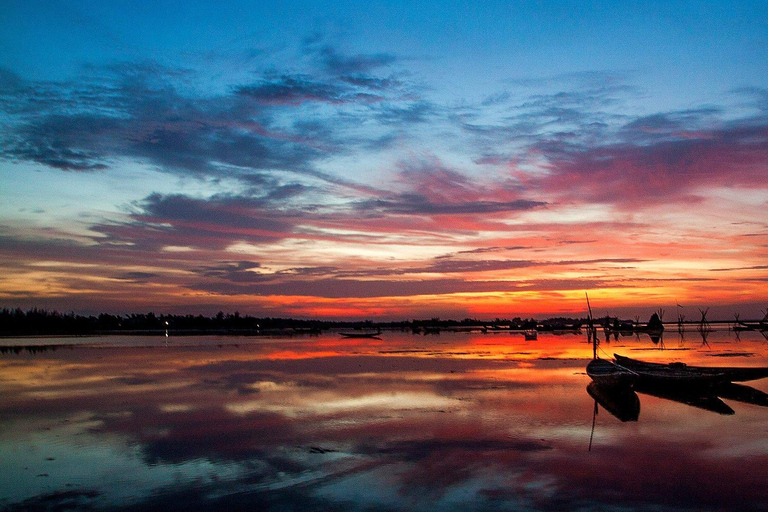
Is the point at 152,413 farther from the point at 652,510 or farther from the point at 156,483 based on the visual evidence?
the point at 652,510

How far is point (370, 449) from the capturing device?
45.0ft

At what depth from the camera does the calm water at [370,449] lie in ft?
33.8

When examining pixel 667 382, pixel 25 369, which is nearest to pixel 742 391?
pixel 667 382

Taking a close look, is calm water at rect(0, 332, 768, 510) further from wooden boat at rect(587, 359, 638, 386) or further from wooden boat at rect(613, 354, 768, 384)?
wooden boat at rect(587, 359, 638, 386)

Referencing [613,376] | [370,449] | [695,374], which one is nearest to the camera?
[370,449]

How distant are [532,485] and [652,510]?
2.12 m

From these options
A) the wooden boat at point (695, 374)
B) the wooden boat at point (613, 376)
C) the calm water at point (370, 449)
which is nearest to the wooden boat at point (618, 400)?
the wooden boat at point (613, 376)

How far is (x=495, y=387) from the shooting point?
982 inches

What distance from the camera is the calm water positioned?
33.8 ft

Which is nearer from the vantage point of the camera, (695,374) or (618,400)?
(618,400)

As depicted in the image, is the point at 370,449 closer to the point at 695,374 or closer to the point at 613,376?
the point at 613,376

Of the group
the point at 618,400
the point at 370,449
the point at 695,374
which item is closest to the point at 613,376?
the point at 618,400

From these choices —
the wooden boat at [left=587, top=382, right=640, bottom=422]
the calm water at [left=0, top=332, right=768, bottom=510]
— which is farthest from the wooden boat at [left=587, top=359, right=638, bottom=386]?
the calm water at [left=0, top=332, right=768, bottom=510]

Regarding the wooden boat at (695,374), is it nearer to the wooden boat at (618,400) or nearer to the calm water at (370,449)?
the calm water at (370,449)
